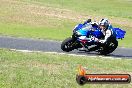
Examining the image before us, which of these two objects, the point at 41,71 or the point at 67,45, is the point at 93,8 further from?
the point at 41,71

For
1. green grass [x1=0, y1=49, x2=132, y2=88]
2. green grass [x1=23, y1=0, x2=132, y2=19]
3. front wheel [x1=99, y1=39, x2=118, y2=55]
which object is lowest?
green grass [x1=23, y1=0, x2=132, y2=19]

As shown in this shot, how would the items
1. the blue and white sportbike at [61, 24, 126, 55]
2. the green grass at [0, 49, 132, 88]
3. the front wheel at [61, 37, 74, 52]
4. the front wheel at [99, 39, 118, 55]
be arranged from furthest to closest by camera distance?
the front wheel at [99, 39, 118, 55]
the blue and white sportbike at [61, 24, 126, 55]
the front wheel at [61, 37, 74, 52]
the green grass at [0, 49, 132, 88]

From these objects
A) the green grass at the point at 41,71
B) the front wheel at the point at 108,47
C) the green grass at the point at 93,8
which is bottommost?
the green grass at the point at 93,8

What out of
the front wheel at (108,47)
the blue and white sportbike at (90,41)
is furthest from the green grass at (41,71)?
the front wheel at (108,47)

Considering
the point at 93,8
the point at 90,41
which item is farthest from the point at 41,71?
the point at 93,8

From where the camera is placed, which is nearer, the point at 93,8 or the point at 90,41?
the point at 90,41

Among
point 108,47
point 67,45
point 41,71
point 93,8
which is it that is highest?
point 41,71

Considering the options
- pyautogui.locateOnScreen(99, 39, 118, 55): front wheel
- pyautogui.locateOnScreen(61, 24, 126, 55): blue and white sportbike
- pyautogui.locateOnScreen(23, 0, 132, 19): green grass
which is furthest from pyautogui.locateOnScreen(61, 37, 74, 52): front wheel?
pyautogui.locateOnScreen(23, 0, 132, 19): green grass

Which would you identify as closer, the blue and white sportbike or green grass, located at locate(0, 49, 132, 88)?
green grass, located at locate(0, 49, 132, 88)

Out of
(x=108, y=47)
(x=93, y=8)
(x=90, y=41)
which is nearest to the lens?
(x=90, y=41)

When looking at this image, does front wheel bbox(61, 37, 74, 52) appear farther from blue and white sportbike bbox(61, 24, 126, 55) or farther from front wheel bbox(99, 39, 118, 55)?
front wheel bbox(99, 39, 118, 55)

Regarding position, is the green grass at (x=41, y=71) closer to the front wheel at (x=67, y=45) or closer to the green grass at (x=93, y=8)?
the front wheel at (x=67, y=45)

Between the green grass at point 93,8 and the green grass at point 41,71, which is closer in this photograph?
the green grass at point 41,71

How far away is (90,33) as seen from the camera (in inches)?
830
